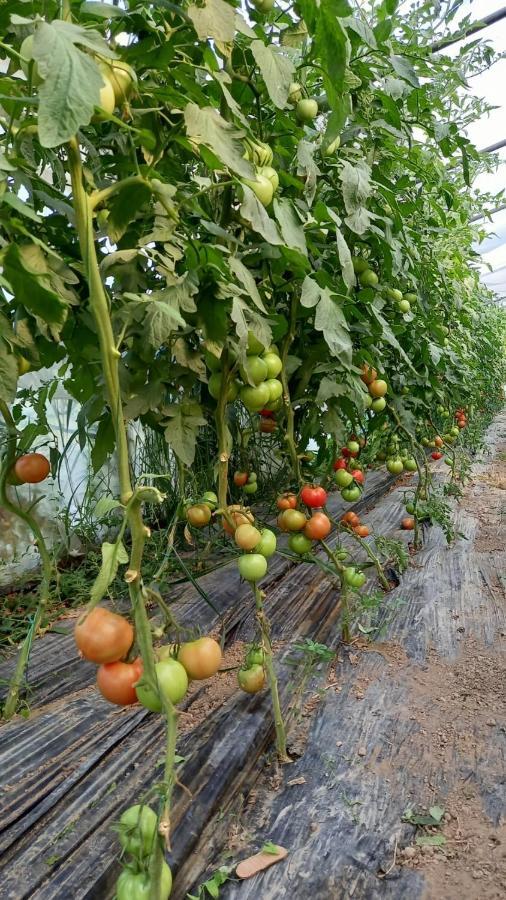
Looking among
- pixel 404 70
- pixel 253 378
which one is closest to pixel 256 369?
pixel 253 378

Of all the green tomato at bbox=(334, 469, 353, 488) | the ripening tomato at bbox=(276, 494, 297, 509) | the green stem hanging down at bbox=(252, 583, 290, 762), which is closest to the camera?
the green stem hanging down at bbox=(252, 583, 290, 762)

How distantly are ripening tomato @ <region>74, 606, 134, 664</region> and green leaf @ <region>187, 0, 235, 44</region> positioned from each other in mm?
588

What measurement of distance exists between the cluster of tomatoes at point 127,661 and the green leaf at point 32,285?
0.97 ft

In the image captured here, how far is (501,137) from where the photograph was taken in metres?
6.18

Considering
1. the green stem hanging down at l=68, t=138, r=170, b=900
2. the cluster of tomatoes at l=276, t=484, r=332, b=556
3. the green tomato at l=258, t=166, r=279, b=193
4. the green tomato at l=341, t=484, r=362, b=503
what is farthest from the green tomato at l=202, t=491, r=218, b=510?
the green tomato at l=341, t=484, r=362, b=503

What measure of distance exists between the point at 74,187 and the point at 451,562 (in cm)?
194

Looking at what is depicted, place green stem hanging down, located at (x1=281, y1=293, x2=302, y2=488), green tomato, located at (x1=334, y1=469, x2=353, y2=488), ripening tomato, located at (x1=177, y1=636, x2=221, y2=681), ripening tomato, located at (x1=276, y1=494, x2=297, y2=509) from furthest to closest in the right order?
→ green tomato, located at (x1=334, y1=469, x2=353, y2=488), ripening tomato, located at (x1=276, y1=494, x2=297, y2=509), green stem hanging down, located at (x1=281, y1=293, x2=302, y2=488), ripening tomato, located at (x1=177, y1=636, x2=221, y2=681)

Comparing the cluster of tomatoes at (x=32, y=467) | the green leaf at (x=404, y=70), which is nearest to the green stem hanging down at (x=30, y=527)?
the cluster of tomatoes at (x=32, y=467)

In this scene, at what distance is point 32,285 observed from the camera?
574 mm

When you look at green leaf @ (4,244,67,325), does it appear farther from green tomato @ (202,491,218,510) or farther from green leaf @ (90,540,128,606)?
green tomato @ (202,491,218,510)

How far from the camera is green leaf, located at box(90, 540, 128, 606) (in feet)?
1.63

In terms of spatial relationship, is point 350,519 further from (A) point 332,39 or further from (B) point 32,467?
(A) point 332,39

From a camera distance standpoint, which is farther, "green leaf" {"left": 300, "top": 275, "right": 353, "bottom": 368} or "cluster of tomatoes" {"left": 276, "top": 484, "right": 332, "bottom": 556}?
"cluster of tomatoes" {"left": 276, "top": 484, "right": 332, "bottom": 556}

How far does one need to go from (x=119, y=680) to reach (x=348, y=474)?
1.15 m
